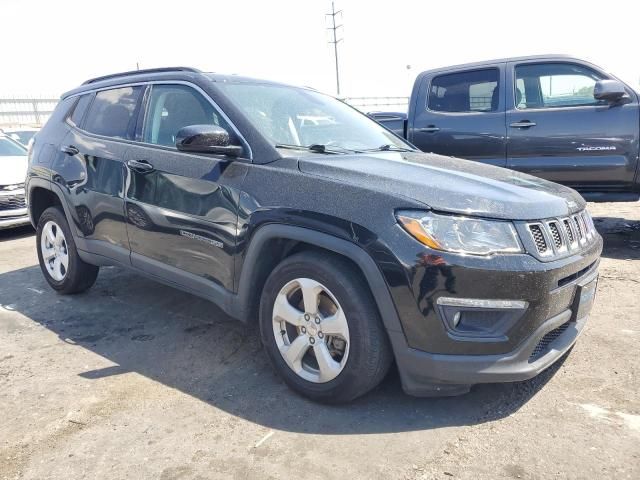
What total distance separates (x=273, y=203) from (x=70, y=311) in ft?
8.10

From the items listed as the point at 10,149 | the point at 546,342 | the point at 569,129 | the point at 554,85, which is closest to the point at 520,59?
the point at 554,85

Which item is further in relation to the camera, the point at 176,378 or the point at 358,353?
the point at 176,378

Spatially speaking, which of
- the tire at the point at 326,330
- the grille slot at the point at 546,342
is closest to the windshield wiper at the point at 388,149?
the tire at the point at 326,330

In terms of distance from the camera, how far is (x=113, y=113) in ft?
13.8

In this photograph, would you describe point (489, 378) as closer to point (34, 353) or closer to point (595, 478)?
point (595, 478)

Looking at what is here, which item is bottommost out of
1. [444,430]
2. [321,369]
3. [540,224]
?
[444,430]

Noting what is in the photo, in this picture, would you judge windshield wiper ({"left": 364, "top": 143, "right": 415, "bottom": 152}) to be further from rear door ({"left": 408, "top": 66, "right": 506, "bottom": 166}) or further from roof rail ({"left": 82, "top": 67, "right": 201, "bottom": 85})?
rear door ({"left": 408, "top": 66, "right": 506, "bottom": 166})

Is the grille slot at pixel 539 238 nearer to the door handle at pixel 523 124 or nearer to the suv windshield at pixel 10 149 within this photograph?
the door handle at pixel 523 124

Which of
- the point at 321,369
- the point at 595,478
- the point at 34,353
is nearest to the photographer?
the point at 595,478

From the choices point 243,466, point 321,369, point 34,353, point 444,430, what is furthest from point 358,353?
point 34,353

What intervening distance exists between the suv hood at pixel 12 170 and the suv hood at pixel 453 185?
6.49 meters

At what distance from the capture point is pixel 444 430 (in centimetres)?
255

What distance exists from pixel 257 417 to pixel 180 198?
144 cm

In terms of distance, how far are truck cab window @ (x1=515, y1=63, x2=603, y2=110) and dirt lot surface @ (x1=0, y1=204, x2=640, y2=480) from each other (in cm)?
278
